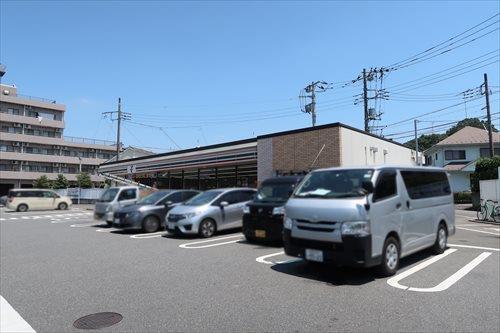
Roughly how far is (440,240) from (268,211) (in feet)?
13.7

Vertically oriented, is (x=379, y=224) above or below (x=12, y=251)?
above

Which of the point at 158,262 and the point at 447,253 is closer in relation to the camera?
the point at 158,262

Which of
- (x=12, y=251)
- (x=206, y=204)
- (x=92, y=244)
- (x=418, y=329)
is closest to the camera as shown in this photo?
(x=418, y=329)

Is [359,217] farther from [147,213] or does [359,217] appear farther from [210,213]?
[147,213]

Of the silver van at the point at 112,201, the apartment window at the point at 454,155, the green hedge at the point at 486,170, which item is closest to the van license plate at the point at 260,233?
the silver van at the point at 112,201

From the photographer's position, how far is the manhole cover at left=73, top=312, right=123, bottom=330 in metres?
5.10

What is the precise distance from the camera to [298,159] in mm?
20531

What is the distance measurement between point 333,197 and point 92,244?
7.90m

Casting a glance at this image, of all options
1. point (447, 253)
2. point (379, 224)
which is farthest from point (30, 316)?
point (447, 253)

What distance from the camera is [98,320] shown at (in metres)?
5.28

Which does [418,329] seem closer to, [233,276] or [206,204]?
[233,276]

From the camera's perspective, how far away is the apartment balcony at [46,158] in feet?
226

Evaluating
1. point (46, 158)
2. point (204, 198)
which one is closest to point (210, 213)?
point (204, 198)

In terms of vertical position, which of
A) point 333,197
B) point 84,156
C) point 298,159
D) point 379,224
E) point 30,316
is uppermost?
point 84,156
